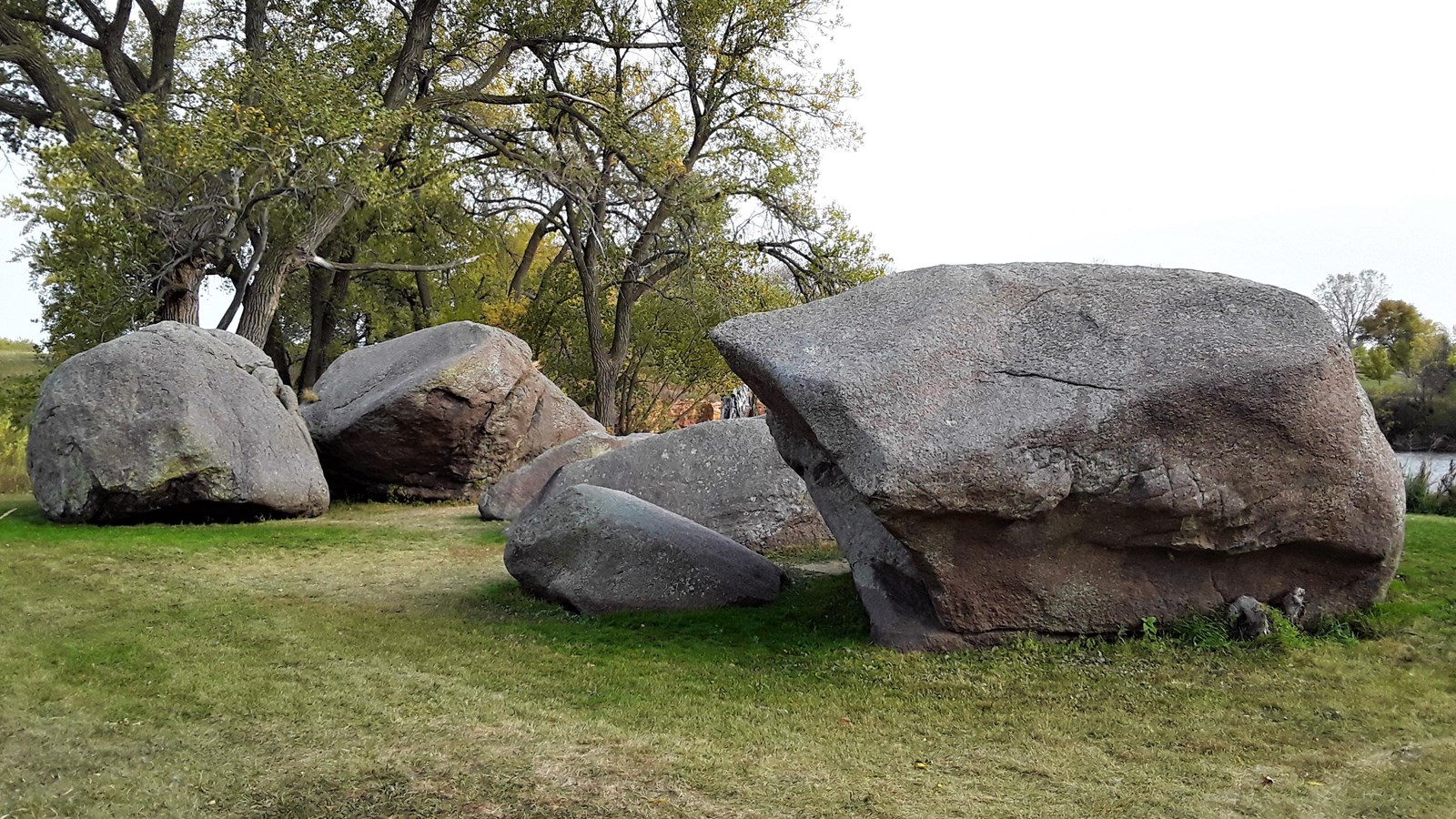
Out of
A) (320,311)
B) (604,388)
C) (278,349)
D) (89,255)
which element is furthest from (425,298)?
(89,255)

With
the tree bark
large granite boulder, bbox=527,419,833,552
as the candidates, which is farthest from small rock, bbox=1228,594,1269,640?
the tree bark

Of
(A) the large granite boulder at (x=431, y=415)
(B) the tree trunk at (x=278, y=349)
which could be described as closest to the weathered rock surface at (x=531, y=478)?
(A) the large granite boulder at (x=431, y=415)

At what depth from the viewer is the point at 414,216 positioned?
73.4 ft

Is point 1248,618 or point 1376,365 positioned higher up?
point 1376,365

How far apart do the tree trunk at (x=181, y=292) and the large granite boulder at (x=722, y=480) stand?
26.3 feet

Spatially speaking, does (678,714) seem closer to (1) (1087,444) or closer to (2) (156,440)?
(1) (1087,444)

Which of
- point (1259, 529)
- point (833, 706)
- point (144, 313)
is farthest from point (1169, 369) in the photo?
point (144, 313)

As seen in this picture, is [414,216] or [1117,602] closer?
[1117,602]

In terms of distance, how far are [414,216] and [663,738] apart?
19245 millimetres

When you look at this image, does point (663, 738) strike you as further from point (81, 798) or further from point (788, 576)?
point (788, 576)

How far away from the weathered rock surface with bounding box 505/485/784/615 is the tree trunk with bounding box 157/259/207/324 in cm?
1053

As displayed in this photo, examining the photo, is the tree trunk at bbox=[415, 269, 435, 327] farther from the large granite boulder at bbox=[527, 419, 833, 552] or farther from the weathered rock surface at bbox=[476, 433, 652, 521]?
the large granite boulder at bbox=[527, 419, 833, 552]

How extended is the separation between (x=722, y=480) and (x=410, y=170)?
8.50 meters

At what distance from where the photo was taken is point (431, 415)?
46.5 feet
